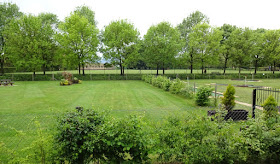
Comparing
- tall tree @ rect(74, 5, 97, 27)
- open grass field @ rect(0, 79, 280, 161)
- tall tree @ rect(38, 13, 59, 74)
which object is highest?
tall tree @ rect(74, 5, 97, 27)

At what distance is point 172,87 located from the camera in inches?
592

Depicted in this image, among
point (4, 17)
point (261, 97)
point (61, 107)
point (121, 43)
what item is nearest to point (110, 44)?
point (121, 43)

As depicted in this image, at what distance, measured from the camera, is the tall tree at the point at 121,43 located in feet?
95.6

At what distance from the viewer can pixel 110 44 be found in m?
28.8

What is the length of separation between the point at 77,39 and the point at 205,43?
23.1m

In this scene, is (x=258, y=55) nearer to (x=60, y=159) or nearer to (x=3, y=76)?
(x=60, y=159)

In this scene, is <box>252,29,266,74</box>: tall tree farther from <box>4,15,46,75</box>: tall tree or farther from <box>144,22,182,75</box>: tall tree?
<box>4,15,46,75</box>: tall tree

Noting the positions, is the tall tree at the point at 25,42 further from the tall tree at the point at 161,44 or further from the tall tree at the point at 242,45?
the tall tree at the point at 242,45

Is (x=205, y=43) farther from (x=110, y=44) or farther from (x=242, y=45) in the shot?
(x=110, y=44)

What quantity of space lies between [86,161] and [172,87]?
12446 millimetres

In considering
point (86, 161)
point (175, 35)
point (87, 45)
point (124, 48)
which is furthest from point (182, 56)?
point (86, 161)

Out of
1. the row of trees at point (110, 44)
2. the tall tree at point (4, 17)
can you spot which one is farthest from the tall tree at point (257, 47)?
the tall tree at point (4, 17)

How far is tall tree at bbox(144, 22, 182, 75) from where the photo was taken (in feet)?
98.1

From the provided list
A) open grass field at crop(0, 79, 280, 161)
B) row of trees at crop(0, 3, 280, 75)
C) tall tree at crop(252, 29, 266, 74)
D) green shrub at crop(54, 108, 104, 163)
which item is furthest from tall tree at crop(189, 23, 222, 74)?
green shrub at crop(54, 108, 104, 163)
